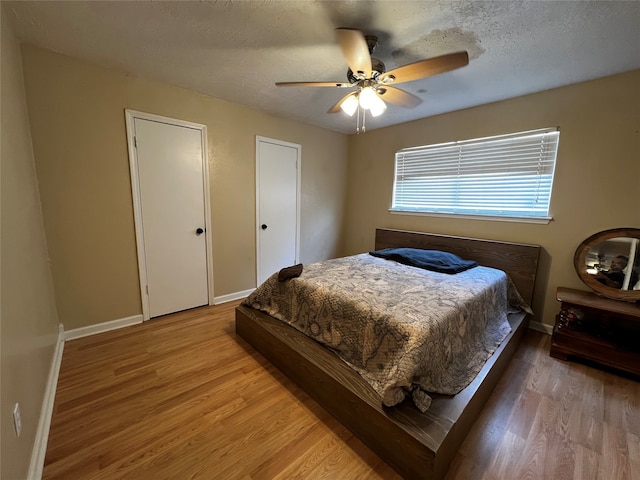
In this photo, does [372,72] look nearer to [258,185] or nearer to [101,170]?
[258,185]

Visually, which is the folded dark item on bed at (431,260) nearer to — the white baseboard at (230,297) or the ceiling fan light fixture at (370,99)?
the ceiling fan light fixture at (370,99)

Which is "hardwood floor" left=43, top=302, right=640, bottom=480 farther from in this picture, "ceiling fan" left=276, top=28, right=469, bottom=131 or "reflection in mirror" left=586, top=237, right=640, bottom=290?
"ceiling fan" left=276, top=28, right=469, bottom=131

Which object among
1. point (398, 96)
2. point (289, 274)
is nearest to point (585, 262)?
point (398, 96)

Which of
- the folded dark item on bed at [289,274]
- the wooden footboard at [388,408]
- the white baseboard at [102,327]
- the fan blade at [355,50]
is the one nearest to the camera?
the wooden footboard at [388,408]

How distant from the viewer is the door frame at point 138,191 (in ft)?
8.04

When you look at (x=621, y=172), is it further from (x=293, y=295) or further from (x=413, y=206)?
(x=293, y=295)

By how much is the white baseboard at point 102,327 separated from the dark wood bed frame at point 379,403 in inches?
44.8

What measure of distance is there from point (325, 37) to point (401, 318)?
191 centimetres

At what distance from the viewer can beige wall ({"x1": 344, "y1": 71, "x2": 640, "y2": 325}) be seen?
2.19 m

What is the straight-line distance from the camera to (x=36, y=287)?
5.51 ft

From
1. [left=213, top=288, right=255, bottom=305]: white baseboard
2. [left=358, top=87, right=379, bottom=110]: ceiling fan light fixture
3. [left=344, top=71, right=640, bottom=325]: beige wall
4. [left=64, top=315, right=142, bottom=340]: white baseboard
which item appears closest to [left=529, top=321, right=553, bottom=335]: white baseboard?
[left=344, top=71, right=640, bottom=325]: beige wall

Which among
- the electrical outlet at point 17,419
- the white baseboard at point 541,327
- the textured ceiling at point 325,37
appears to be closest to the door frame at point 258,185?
the textured ceiling at point 325,37

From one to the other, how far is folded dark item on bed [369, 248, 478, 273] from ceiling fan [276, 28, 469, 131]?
1.47 meters

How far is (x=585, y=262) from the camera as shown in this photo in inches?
93.5
